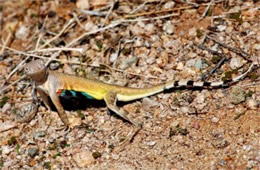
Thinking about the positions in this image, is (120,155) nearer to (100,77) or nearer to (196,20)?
Result: (100,77)

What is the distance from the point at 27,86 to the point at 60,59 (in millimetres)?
557

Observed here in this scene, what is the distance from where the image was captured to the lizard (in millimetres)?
5500

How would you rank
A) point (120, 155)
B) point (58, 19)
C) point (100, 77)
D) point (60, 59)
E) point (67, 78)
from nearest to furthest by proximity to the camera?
point (120, 155), point (67, 78), point (100, 77), point (60, 59), point (58, 19)

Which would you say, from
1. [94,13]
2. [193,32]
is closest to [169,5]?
[193,32]

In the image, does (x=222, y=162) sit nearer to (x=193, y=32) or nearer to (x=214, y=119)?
(x=214, y=119)

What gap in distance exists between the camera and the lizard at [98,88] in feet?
18.0

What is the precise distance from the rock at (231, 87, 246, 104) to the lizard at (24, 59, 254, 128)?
5.3 inches

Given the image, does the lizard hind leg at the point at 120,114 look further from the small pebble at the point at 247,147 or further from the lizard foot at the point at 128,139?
the small pebble at the point at 247,147

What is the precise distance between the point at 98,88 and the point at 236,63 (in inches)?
60.1

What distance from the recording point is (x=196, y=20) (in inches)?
253

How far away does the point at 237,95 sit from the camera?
213 inches

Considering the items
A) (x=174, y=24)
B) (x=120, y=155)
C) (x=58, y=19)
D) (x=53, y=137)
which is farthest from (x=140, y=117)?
(x=58, y=19)

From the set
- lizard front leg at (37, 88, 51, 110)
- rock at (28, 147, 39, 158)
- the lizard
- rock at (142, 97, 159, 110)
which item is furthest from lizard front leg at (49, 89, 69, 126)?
rock at (142, 97, 159, 110)

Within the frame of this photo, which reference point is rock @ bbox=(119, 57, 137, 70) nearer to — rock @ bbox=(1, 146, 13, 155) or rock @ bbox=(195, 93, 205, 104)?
rock @ bbox=(195, 93, 205, 104)
